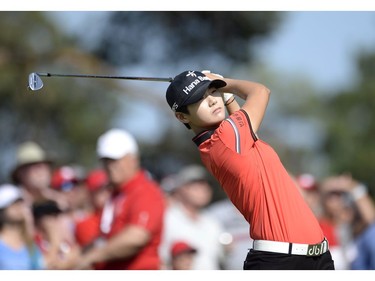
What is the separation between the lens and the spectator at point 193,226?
8898 millimetres

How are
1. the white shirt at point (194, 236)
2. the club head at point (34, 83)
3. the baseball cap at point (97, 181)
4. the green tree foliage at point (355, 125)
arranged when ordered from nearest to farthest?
the club head at point (34, 83)
the white shirt at point (194, 236)
the baseball cap at point (97, 181)
the green tree foliage at point (355, 125)

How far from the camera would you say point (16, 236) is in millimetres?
7730

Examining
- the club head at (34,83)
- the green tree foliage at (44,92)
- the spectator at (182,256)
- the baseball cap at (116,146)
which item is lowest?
the spectator at (182,256)

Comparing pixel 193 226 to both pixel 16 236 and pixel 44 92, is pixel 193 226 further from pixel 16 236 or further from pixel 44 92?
pixel 44 92

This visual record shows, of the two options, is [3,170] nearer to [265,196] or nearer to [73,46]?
[73,46]

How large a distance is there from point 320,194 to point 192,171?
1658 millimetres

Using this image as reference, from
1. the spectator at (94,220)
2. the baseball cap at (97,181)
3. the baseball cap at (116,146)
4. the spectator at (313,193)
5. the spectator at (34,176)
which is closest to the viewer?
the baseball cap at (116,146)

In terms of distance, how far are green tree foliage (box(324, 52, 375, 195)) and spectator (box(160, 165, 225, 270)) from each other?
21.8m

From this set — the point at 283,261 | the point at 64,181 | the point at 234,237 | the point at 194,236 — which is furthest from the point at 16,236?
the point at 283,261

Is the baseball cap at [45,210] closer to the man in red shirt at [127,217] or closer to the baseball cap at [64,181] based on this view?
the man in red shirt at [127,217]

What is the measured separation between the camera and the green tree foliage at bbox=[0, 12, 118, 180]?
65.3 ft

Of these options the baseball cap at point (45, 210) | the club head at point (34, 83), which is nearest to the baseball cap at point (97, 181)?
the baseball cap at point (45, 210)

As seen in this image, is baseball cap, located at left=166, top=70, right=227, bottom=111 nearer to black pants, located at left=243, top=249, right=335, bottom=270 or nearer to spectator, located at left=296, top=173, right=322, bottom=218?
black pants, located at left=243, top=249, right=335, bottom=270
